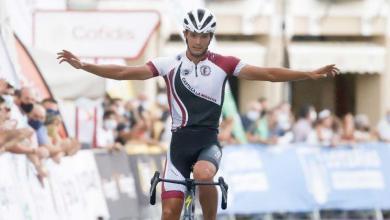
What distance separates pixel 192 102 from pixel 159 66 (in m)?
0.42

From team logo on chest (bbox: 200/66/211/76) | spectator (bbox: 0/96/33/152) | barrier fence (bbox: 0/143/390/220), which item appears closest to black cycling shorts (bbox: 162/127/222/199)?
team logo on chest (bbox: 200/66/211/76)

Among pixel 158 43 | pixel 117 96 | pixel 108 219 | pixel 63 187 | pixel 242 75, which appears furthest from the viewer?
pixel 158 43

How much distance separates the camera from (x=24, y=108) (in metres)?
17.7

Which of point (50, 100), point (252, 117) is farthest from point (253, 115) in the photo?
point (50, 100)

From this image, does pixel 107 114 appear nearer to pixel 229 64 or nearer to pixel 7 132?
pixel 7 132

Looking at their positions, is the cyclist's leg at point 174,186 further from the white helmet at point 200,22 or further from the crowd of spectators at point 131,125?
the crowd of spectators at point 131,125

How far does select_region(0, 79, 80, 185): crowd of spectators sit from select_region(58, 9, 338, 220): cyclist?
337 centimetres

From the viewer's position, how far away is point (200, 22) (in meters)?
13.3

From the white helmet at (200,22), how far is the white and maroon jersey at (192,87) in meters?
0.36

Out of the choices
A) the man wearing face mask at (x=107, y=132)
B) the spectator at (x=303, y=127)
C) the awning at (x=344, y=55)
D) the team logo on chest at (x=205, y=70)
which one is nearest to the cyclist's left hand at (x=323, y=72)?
the team logo on chest at (x=205, y=70)

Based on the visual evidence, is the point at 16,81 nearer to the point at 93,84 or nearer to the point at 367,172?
the point at 93,84

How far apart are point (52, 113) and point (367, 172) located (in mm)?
8520

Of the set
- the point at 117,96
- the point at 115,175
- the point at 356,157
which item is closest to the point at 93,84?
the point at 115,175

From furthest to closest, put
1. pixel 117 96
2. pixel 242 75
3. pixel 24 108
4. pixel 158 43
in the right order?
pixel 158 43
pixel 117 96
pixel 24 108
pixel 242 75
